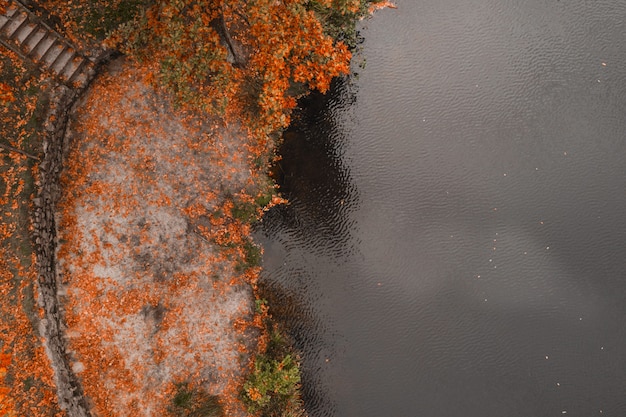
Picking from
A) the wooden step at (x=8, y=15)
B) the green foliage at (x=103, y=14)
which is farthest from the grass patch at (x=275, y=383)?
the wooden step at (x=8, y=15)

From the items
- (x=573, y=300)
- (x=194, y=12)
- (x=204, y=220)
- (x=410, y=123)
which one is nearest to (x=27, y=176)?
(x=204, y=220)

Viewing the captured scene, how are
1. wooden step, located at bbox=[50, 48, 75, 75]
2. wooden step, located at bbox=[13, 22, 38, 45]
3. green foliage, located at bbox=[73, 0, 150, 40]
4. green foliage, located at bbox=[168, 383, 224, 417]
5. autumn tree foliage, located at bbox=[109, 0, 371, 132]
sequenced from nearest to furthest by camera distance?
autumn tree foliage, located at bbox=[109, 0, 371, 132]
wooden step, located at bbox=[13, 22, 38, 45]
wooden step, located at bbox=[50, 48, 75, 75]
green foliage, located at bbox=[73, 0, 150, 40]
green foliage, located at bbox=[168, 383, 224, 417]

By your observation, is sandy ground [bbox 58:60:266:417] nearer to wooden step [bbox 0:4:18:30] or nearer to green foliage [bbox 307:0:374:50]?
wooden step [bbox 0:4:18:30]

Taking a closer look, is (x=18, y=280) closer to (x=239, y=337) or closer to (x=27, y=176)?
(x=27, y=176)

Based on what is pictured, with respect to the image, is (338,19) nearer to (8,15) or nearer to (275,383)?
(8,15)

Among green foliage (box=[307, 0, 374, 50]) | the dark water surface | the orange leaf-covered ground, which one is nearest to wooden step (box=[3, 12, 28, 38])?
the orange leaf-covered ground

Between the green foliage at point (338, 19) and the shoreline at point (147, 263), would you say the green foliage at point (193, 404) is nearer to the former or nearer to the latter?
the shoreline at point (147, 263)
